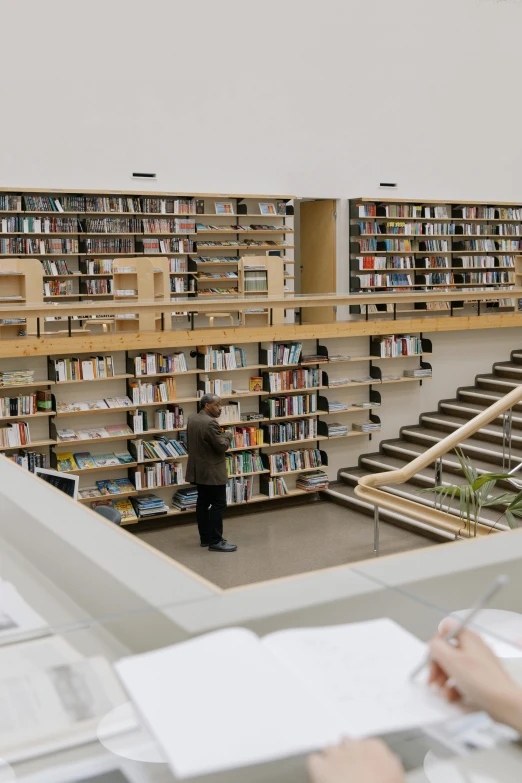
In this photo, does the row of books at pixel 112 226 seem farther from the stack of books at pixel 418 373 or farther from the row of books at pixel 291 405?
the stack of books at pixel 418 373

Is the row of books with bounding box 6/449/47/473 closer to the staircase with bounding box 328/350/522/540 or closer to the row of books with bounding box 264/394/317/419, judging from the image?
the row of books with bounding box 264/394/317/419

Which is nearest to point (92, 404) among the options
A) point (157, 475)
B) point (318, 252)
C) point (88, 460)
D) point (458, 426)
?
point (88, 460)

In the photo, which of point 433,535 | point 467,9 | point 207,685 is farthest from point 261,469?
point 467,9

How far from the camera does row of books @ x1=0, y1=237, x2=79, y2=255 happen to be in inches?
401

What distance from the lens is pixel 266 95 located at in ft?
40.1

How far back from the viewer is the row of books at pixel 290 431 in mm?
8602

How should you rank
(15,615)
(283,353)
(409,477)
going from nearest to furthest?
(15,615) < (409,477) < (283,353)

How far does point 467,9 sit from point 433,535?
1004 centimetres

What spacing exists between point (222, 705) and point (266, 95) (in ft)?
40.0

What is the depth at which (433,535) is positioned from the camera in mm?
7430

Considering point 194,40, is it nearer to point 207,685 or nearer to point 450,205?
point 450,205

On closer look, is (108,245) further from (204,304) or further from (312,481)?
(312,481)

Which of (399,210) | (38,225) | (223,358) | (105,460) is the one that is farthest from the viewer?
(399,210)

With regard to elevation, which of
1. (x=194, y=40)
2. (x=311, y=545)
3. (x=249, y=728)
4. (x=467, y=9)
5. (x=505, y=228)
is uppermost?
(x=467, y=9)
